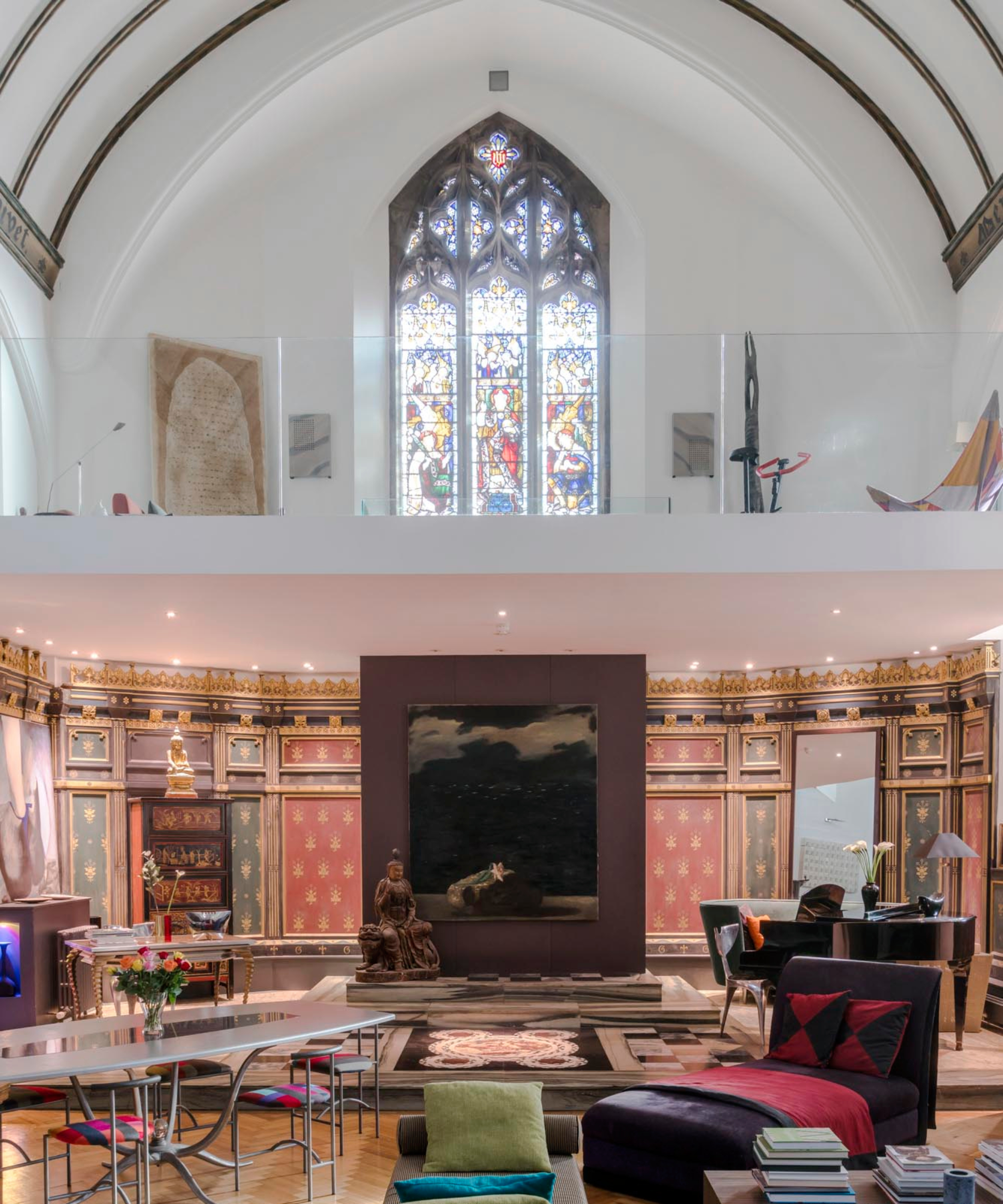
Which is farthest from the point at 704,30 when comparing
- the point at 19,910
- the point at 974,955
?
the point at 19,910

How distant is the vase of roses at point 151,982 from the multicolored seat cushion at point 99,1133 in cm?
56

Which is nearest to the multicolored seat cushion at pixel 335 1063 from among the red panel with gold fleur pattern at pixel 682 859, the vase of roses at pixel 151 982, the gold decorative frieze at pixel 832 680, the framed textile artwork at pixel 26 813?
the vase of roses at pixel 151 982

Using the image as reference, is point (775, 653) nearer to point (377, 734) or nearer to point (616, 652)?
point (616, 652)

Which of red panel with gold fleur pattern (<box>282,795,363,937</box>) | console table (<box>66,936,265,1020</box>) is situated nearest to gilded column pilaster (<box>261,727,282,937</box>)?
red panel with gold fleur pattern (<box>282,795,363,937</box>)

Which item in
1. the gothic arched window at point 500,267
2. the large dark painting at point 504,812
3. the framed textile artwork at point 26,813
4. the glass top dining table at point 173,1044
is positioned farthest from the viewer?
the gothic arched window at point 500,267

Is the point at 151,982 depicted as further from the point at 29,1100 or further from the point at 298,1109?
the point at 298,1109

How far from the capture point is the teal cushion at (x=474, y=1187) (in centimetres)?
386

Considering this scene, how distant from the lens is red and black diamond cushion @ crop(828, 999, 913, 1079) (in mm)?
6219

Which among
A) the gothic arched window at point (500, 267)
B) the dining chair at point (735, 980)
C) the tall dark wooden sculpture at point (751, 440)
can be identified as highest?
the gothic arched window at point (500, 267)

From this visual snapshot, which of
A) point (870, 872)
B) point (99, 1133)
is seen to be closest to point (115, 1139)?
point (99, 1133)

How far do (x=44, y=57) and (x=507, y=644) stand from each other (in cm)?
606

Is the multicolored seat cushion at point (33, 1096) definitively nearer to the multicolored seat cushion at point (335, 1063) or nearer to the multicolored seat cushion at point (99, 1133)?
the multicolored seat cushion at point (99, 1133)

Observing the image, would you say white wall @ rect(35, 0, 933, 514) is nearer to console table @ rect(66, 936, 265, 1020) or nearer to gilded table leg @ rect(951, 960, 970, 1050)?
gilded table leg @ rect(951, 960, 970, 1050)

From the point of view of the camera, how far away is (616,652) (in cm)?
1173
